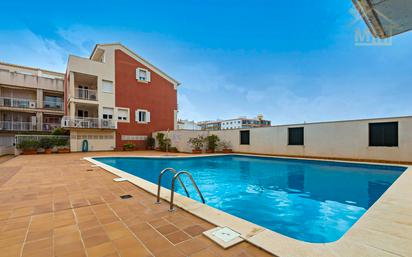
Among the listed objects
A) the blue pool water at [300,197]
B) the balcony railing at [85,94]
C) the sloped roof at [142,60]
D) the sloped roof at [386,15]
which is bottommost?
the blue pool water at [300,197]

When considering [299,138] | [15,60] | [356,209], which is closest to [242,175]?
[356,209]

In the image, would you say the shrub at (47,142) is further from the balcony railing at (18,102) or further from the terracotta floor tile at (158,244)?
the terracotta floor tile at (158,244)

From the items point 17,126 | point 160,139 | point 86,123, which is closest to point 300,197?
point 160,139

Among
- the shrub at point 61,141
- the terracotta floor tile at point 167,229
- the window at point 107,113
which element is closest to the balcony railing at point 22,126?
the shrub at point 61,141

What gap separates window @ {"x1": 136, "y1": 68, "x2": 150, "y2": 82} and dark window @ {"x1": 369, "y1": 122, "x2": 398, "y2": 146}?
19.6 metres

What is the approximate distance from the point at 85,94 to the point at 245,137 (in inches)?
619

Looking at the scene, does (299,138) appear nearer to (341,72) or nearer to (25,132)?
(341,72)

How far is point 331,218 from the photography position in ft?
12.3

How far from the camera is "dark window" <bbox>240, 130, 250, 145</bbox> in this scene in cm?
1566

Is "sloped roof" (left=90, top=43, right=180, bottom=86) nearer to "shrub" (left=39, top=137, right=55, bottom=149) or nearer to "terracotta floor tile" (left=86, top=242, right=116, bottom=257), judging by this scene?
"shrub" (left=39, top=137, right=55, bottom=149)

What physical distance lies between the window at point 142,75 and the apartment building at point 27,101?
1006 cm

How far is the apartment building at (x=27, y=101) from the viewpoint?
760 inches

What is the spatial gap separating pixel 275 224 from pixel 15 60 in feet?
108

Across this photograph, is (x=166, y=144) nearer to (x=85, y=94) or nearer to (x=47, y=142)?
(x=85, y=94)
